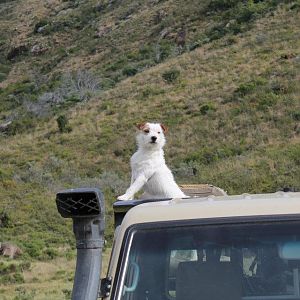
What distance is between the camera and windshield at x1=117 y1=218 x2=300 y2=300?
2.98 metres

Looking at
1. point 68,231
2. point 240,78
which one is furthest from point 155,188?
point 240,78

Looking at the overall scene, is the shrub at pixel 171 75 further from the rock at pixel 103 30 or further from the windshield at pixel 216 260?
the windshield at pixel 216 260

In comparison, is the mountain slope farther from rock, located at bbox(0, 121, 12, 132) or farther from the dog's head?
the dog's head

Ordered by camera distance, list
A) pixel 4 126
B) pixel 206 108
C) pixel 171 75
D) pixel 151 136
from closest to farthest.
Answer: pixel 151 136
pixel 206 108
pixel 171 75
pixel 4 126

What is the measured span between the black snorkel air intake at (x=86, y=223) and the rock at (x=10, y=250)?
1629 cm

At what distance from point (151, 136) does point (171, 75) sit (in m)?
31.9

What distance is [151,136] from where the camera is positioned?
765 cm

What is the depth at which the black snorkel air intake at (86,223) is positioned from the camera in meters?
2.84

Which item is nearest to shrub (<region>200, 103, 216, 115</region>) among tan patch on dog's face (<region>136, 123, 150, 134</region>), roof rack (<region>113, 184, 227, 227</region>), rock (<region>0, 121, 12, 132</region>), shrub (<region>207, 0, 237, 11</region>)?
rock (<region>0, 121, 12, 132</region>)

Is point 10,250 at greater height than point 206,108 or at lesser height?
greater

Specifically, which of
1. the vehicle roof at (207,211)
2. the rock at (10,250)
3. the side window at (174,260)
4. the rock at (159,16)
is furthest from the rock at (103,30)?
the vehicle roof at (207,211)

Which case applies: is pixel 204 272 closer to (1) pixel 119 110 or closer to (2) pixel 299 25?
(1) pixel 119 110

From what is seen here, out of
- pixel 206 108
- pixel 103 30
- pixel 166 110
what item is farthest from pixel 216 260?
pixel 103 30

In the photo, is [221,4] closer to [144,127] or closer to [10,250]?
[10,250]
